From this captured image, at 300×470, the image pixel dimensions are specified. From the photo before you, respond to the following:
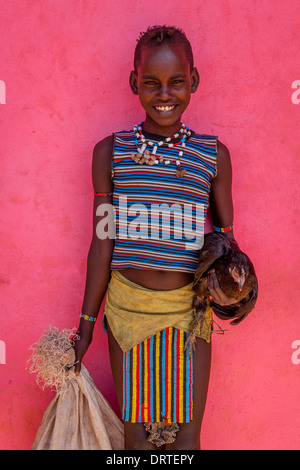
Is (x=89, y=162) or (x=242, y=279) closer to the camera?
(x=242, y=279)

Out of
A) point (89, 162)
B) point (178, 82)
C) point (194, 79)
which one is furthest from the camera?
point (89, 162)

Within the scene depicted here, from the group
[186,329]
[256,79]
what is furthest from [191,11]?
[186,329]

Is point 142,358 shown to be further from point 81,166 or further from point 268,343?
point 81,166

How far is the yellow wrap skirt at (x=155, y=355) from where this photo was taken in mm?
2049

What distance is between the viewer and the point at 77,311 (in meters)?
2.47


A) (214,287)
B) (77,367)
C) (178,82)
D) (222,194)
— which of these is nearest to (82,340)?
(77,367)

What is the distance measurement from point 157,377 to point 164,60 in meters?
1.23

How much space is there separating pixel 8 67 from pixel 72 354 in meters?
1.31

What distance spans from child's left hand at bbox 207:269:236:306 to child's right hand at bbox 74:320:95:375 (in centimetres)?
58

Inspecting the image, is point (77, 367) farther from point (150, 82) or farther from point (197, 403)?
point (150, 82)

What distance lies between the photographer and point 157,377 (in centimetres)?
207

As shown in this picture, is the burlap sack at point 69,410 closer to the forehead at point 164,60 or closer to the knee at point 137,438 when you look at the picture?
the knee at point 137,438

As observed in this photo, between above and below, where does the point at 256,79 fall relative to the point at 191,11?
below

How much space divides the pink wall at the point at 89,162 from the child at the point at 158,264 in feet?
0.99
